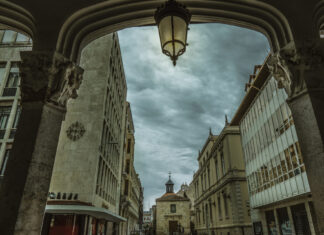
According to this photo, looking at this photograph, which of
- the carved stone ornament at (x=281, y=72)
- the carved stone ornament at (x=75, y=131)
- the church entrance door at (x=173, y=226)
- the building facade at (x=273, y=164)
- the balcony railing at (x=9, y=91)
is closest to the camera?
the carved stone ornament at (x=281, y=72)

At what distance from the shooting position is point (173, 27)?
12.1ft

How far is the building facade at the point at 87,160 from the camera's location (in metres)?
15.5

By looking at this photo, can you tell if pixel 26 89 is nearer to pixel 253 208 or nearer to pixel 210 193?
pixel 253 208

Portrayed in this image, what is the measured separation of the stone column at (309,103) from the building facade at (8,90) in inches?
810

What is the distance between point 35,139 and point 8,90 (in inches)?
832

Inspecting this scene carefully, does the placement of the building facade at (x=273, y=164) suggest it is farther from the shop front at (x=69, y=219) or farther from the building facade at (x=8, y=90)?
the building facade at (x=8, y=90)

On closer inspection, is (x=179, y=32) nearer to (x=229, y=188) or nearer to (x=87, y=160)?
(x=87, y=160)

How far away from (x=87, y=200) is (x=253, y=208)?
16.7 metres

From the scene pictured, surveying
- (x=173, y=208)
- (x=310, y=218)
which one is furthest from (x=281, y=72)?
(x=173, y=208)

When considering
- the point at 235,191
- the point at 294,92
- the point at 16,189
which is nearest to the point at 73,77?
the point at 16,189

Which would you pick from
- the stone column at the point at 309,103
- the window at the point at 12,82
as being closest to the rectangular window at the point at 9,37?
the window at the point at 12,82

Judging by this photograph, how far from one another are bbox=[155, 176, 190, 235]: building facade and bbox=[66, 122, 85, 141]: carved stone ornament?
5738 cm

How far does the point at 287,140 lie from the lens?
1692 centimetres

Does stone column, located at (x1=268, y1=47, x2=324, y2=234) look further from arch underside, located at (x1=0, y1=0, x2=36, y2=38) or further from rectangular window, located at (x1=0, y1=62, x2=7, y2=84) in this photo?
rectangular window, located at (x1=0, y1=62, x2=7, y2=84)
